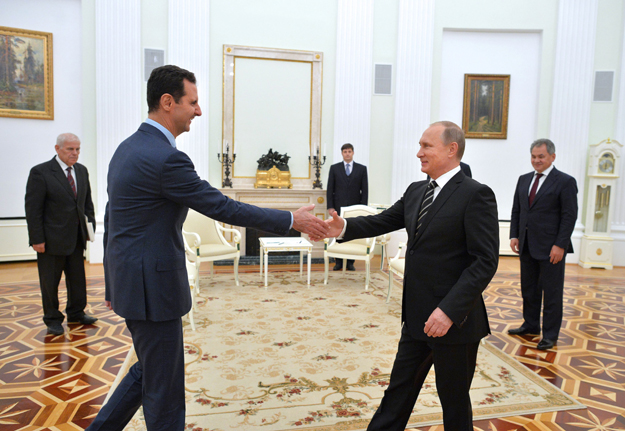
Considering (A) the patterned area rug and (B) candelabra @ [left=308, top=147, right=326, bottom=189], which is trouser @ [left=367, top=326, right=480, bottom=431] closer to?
(A) the patterned area rug

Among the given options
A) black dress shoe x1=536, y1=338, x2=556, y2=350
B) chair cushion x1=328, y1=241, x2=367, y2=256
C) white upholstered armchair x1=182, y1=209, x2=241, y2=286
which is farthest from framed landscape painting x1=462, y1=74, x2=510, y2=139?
black dress shoe x1=536, y1=338, x2=556, y2=350

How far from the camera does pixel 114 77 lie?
7234mm

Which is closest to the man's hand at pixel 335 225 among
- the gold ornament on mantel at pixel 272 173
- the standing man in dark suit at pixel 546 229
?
the standing man in dark suit at pixel 546 229

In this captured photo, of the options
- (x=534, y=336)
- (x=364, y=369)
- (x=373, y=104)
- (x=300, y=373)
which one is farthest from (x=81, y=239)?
(x=373, y=104)

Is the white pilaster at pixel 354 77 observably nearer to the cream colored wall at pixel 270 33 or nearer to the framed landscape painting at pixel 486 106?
the cream colored wall at pixel 270 33

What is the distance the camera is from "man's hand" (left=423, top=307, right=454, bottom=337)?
1.91 meters

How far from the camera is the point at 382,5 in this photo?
8055 millimetres

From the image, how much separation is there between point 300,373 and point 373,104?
19.2ft

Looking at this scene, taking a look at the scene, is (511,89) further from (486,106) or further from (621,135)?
(621,135)

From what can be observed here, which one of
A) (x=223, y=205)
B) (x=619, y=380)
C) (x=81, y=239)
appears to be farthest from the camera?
(x=81, y=239)

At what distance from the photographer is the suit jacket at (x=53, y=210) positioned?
3957 millimetres

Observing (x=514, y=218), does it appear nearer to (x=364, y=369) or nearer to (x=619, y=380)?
(x=619, y=380)

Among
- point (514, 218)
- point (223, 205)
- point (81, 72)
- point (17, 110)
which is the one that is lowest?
point (514, 218)

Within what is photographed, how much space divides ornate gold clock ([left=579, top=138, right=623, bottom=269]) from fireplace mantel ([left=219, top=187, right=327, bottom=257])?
466cm
